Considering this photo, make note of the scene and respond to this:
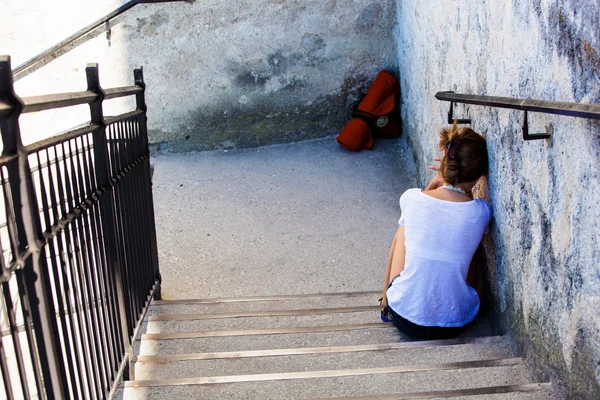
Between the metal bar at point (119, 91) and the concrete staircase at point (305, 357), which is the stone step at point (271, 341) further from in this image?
the metal bar at point (119, 91)

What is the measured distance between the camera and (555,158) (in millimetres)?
1775

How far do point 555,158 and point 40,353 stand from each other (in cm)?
148

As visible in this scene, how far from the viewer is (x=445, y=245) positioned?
2.38 metres

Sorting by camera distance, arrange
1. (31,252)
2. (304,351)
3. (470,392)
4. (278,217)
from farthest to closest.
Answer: (278,217) → (304,351) → (470,392) → (31,252)

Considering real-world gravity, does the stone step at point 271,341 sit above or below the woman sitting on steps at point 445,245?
below

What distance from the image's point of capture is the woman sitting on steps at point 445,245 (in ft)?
7.84

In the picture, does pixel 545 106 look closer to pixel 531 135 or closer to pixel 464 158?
pixel 531 135

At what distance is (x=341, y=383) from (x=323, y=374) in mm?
83

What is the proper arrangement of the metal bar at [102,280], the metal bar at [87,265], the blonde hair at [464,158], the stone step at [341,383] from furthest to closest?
1. the blonde hair at [464,158]
2. the stone step at [341,383]
3. the metal bar at [102,280]
4. the metal bar at [87,265]

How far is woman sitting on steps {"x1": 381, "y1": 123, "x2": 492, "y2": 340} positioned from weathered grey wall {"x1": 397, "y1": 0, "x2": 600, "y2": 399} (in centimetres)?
9

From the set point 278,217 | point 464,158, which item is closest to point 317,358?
point 464,158

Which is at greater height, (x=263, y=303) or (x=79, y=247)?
(x=79, y=247)

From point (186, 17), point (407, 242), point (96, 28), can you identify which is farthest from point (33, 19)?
point (407, 242)

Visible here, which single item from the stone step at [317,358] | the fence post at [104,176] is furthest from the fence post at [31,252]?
the stone step at [317,358]
